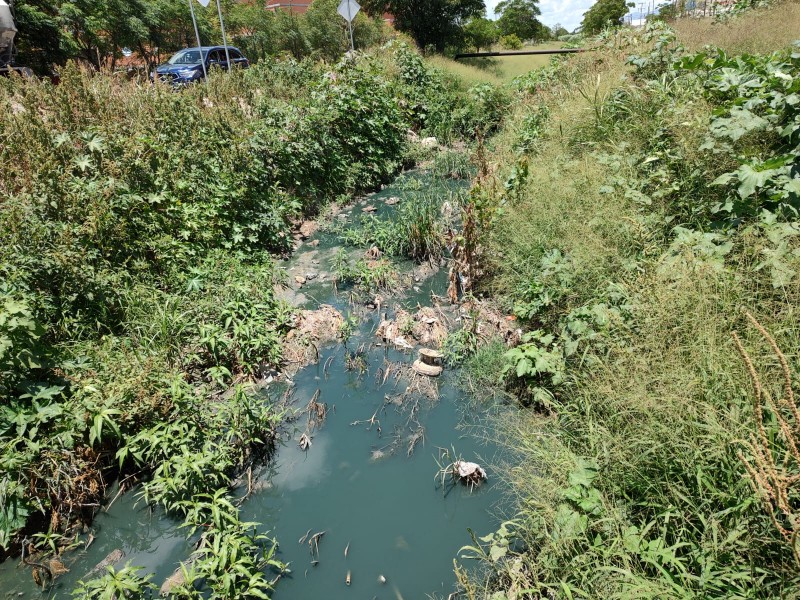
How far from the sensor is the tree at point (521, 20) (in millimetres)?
49000

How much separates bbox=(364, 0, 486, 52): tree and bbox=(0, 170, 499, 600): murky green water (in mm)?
22189

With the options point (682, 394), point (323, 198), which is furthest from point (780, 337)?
point (323, 198)

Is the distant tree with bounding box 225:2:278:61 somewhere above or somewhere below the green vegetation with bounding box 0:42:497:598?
Result: above

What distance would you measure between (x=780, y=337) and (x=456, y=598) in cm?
237

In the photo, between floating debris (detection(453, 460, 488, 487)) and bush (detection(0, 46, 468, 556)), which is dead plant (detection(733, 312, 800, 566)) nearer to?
floating debris (detection(453, 460, 488, 487))

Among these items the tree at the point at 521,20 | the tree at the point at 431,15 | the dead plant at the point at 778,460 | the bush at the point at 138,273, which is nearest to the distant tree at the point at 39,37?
the bush at the point at 138,273

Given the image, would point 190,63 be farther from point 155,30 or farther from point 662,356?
point 662,356

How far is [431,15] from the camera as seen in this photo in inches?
886

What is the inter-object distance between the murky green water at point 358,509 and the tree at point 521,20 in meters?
53.6

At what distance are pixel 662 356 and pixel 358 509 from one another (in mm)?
2198

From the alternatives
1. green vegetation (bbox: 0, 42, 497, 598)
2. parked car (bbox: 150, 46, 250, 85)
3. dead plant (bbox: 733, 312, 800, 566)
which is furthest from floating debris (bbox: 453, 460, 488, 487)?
parked car (bbox: 150, 46, 250, 85)

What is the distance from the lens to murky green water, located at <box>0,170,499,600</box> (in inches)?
114

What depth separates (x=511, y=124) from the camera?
9547 millimetres

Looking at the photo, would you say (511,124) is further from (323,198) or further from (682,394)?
(682,394)
